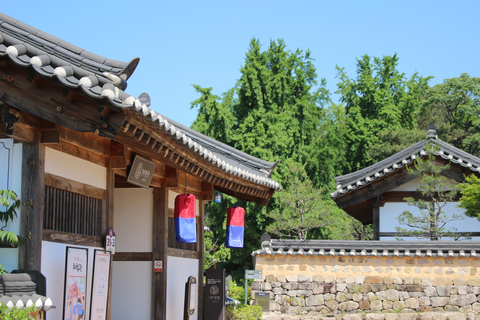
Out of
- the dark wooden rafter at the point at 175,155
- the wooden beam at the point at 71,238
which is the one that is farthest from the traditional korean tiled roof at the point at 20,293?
the dark wooden rafter at the point at 175,155

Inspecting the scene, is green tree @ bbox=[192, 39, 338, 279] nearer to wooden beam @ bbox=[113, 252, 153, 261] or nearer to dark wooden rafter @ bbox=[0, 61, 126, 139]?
wooden beam @ bbox=[113, 252, 153, 261]

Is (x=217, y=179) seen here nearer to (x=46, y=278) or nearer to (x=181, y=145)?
(x=181, y=145)

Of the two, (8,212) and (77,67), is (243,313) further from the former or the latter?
(77,67)

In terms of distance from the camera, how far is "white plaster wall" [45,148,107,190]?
6887 millimetres

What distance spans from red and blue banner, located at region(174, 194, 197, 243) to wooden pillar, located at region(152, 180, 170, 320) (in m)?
0.30

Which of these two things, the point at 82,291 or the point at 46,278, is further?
the point at 82,291

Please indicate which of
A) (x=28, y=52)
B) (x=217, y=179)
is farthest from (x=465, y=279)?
(x=28, y=52)

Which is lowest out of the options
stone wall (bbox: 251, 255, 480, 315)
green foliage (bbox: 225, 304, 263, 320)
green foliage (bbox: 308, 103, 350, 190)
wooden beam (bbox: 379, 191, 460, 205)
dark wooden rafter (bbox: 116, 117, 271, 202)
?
green foliage (bbox: 225, 304, 263, 320)

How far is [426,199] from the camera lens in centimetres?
1905

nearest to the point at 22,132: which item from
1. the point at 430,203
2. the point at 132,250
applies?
the point at 132,250

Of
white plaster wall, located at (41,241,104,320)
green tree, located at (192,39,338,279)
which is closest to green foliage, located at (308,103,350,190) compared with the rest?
green tree, located at (192,39,338,279)

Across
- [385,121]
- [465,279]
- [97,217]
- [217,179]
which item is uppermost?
[385,121]

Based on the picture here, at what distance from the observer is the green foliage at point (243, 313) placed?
46.0 ft

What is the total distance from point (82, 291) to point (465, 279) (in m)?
12.9
